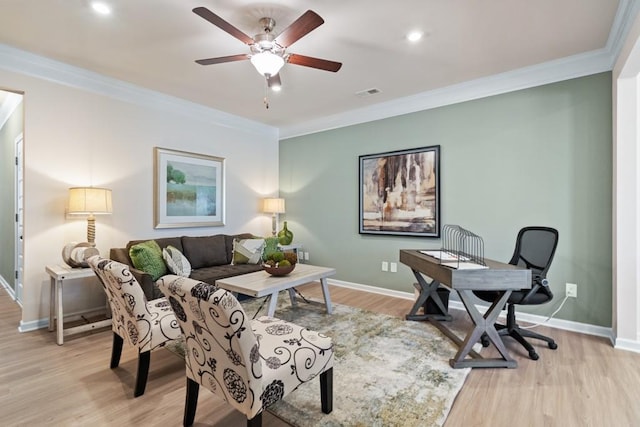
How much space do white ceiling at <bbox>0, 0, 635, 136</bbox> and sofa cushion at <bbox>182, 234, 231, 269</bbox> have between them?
74.5 inches

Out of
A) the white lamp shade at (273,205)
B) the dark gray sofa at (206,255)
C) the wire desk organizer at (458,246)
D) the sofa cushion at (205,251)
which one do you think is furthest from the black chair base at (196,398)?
the white lamp shade at (273,205)

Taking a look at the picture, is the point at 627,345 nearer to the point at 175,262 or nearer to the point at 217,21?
the point at 217,21

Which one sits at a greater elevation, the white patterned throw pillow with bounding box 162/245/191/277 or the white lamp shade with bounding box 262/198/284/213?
the white lamp shade with bounding box 262/198/284/213

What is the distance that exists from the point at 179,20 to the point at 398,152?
2862mm

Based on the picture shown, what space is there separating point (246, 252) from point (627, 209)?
398 cm

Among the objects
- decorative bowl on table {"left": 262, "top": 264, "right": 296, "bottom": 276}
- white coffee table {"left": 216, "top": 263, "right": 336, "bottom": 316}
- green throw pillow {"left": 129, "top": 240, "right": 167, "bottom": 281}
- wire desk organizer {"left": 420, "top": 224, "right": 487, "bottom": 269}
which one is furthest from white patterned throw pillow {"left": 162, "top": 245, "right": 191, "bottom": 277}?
wire desk organizer {"left": 420, "top": 224, "right": 487, "bottom": 269}

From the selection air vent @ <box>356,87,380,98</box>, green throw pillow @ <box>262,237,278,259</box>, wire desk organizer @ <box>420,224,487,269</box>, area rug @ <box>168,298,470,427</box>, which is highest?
air vent @ <box>356,87,380,98</box>

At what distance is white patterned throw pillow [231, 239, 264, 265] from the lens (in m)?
4.23

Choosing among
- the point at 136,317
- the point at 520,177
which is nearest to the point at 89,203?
the point at 136,317

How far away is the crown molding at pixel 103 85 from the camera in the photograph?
2.92 meters

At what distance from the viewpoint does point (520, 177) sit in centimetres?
332

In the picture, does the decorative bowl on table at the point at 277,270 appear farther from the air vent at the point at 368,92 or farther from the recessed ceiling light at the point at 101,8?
the recessed ceiling light at the point at 101,8

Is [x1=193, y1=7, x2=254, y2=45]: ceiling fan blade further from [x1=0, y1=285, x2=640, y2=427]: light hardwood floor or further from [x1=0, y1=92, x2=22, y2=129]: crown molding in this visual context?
[x1=0, y1=92, x2=22, y2=129]: crown molding

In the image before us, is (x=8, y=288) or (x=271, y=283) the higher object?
(x=271, y=283)
